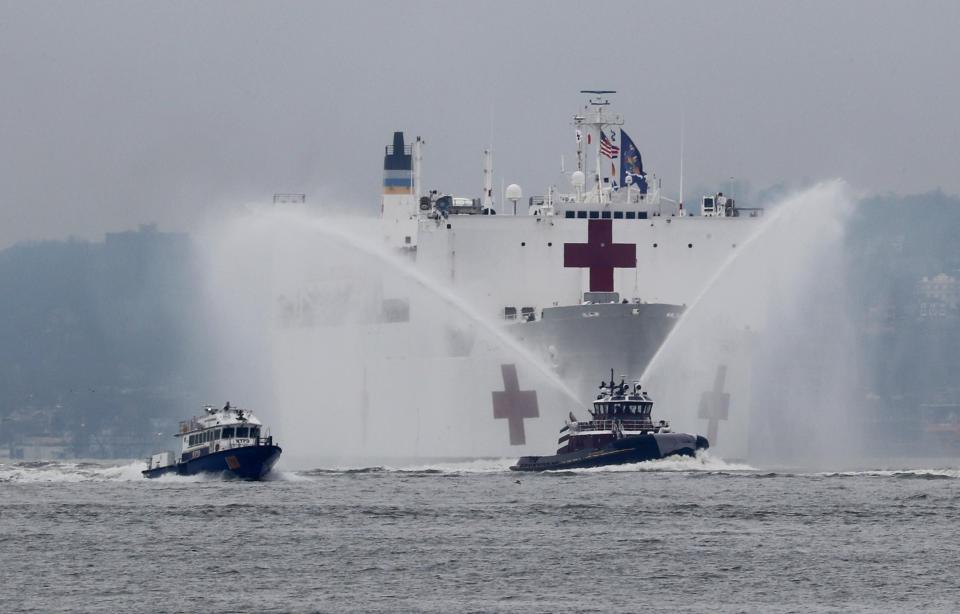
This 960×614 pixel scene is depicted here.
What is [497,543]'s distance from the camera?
43531mm

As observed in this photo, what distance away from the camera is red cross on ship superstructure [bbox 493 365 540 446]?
64.6m

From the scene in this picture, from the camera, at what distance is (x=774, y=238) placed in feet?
218

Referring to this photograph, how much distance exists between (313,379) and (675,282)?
13.6 m

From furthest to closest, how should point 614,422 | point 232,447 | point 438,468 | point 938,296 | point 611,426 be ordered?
point 938,296, point 438,468, point 611,426, point 614,422, point 232,447

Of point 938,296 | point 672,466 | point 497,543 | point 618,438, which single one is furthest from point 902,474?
point 938,296

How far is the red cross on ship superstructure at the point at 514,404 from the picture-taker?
64.6 metres

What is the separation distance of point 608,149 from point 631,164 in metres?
1.03

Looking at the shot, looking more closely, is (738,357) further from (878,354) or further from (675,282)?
(878,354)

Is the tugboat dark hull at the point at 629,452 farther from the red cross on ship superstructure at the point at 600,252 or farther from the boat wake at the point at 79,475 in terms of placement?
the boat wake at the point at 79,475

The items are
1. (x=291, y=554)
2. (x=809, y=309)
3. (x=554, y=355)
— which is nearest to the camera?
(x=291, y=554)

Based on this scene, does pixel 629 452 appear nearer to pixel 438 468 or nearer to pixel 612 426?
pixel 612 426

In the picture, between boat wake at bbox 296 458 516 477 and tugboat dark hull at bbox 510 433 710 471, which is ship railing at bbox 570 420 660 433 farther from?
boat wake at bbox 296 458 516 477

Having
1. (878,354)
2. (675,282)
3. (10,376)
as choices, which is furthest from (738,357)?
(10,376)

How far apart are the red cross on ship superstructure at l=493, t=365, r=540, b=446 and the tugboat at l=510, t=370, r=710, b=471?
4.25m
